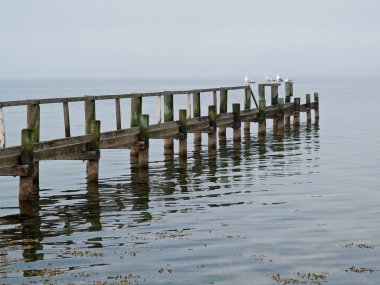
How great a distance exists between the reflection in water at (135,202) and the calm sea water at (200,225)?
3 centimetres

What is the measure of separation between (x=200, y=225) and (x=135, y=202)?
3.52 metres

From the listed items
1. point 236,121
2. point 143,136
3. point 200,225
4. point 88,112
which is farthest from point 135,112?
point 236,121

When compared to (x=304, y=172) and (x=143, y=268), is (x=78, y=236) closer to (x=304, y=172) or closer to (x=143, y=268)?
(x=143, y=268)

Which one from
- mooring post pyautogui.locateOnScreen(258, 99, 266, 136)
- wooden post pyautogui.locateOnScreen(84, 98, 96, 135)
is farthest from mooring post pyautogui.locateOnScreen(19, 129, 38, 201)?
mooring post pyautogui.locateOnScreen(258, 99, 266, 136)

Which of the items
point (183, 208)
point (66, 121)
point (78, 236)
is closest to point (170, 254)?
point (78, 236)

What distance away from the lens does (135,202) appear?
19.4m

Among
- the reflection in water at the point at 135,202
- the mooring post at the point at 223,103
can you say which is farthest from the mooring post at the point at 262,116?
the reflection in water at the point at 135,202

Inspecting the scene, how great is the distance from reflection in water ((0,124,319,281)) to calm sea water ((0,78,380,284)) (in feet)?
Answer: 0.09

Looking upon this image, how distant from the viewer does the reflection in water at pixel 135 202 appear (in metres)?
14.6

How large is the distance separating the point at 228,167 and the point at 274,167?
57.0 inches

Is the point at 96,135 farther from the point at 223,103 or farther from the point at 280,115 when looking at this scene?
the point at 280,115

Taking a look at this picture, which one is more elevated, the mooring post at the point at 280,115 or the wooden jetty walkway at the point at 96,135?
the wooden jetty walkway at the point at 96,135

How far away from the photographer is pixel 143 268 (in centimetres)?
1259

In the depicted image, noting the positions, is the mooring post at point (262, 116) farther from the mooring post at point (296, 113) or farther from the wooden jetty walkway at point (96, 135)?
the mooring post at point (296, 113)
